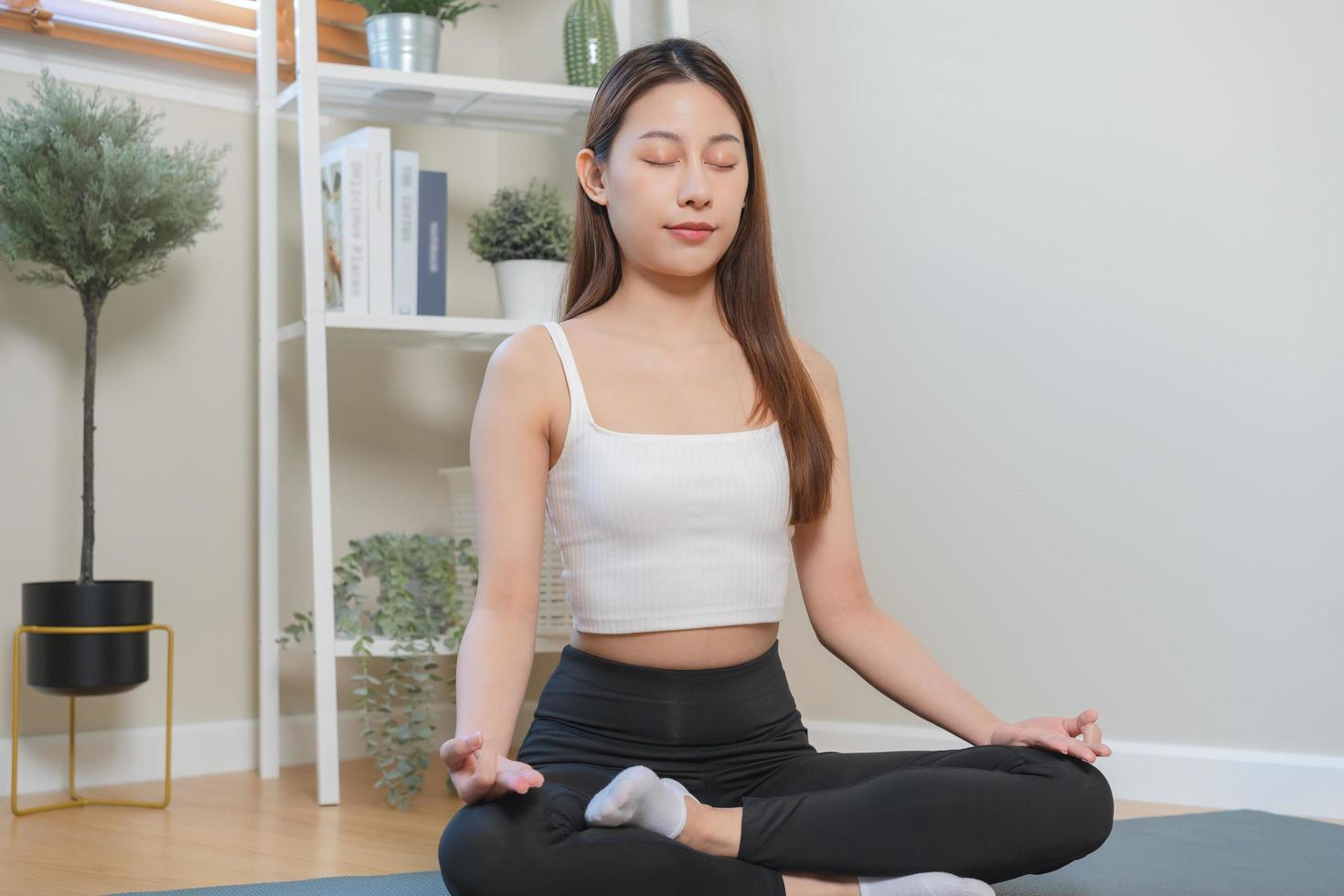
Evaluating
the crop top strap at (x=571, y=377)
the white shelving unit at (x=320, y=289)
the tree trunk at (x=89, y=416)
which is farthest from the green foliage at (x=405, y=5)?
the crop top strap at (x=571, y=377)

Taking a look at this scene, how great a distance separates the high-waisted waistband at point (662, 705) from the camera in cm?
126

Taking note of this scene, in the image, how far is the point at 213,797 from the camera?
6.83 ft

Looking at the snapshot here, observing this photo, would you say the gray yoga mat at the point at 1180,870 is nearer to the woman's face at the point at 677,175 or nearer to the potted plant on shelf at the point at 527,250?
the woman's face at the point at 677,175

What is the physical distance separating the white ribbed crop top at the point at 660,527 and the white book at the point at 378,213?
0.93 meters

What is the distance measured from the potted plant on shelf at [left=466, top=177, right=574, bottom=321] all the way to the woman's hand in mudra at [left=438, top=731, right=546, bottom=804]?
134 cm

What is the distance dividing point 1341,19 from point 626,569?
136cm

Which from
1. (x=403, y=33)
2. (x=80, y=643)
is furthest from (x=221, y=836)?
(x=403, y=33)

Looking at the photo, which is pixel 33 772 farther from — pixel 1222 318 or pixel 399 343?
pixel 1222 318

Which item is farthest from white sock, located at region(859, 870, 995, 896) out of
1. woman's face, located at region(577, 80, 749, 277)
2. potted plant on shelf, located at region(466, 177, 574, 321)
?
potted plant on shelf, located at region(466, 177, 574, 321)

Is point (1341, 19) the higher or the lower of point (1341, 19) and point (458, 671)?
the higher

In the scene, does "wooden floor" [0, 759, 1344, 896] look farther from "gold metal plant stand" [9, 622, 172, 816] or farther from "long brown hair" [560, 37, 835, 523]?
"long brown hair" [560, 37, 835, 523]

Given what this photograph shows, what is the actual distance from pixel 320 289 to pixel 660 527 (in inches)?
41.0

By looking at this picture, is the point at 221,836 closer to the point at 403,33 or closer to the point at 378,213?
the point at 378,213

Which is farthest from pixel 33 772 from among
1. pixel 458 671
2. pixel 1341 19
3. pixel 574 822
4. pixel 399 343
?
pixel 1341 19
